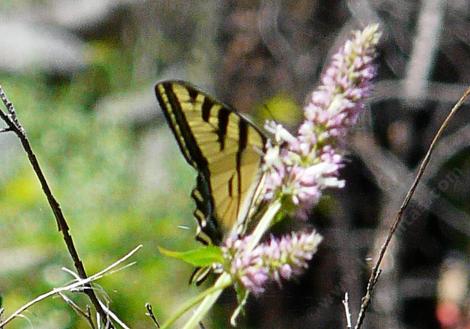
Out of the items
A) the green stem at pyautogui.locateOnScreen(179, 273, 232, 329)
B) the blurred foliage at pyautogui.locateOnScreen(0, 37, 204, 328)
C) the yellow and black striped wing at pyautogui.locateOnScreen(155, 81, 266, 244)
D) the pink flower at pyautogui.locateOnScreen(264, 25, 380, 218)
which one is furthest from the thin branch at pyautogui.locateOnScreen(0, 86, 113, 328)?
the blurred foliage at pyautogui.locateOnScreen(0, 37, 204, 328)

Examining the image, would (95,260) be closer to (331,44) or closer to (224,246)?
(331,44)

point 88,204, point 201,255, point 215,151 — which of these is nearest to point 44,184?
point 201,255

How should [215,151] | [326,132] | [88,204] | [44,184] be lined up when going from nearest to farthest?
[44,184] → [326,132] → [215,151] → [88,204]

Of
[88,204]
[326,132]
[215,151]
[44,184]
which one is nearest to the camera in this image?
[44,184]

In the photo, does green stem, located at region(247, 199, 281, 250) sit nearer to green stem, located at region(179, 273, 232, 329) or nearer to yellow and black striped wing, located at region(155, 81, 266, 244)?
green stem, located at region(179, 273, 232, 329)

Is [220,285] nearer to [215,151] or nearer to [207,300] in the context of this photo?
[207,300]

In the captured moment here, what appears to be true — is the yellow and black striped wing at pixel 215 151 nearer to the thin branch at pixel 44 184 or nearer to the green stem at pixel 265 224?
the green stem at pixel 265 224

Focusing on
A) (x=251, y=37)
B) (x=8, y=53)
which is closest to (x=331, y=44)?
(x=251, y=37)
